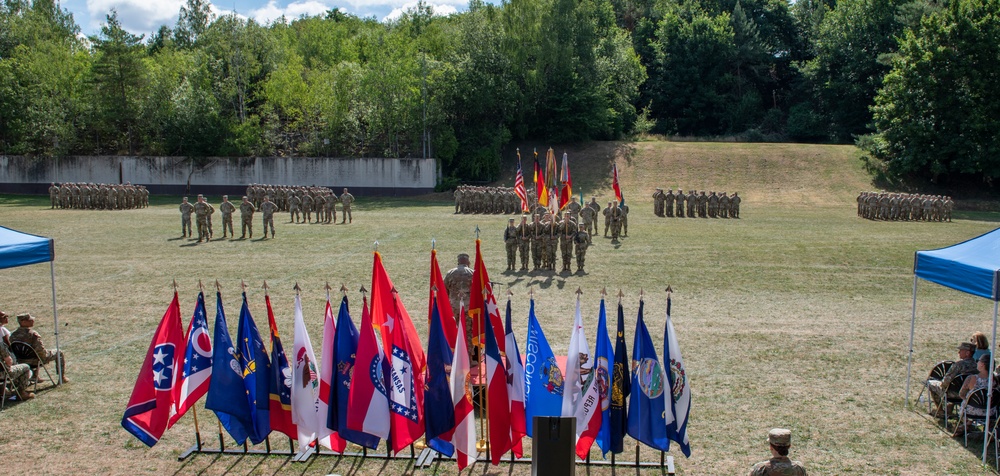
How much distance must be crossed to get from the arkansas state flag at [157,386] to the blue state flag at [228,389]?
36 cm

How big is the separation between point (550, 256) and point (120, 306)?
9012 mm

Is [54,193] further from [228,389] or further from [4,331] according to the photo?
[228,389]

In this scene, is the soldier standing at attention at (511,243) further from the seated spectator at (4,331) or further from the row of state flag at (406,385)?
the seated spectator at (4,331)

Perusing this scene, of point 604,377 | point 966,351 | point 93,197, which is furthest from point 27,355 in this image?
point 93,197

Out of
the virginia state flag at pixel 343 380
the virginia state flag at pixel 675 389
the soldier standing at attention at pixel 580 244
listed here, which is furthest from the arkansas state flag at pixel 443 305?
the soldier standing at attention at pixel 580 244

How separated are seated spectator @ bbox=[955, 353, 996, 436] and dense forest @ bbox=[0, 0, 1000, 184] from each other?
36.7 meters

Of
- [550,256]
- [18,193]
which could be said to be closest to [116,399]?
[550,256]

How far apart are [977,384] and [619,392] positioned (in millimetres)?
3557

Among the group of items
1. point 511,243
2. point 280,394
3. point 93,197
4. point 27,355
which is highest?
point 93,197

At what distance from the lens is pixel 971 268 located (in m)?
7.49

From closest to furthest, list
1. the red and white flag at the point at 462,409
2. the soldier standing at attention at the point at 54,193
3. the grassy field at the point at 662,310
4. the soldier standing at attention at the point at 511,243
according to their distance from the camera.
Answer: the red and white flag at the point at 462,409 → the grassy field at the point at 662,310 → the soldier standing at attention at the point at 511,243 → the soldier standing at attention at the point at 54,193

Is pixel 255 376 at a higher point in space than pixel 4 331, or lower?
lower

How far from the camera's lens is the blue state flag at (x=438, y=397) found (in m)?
6.73

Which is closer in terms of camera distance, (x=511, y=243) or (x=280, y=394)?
(x=280, y=394)
